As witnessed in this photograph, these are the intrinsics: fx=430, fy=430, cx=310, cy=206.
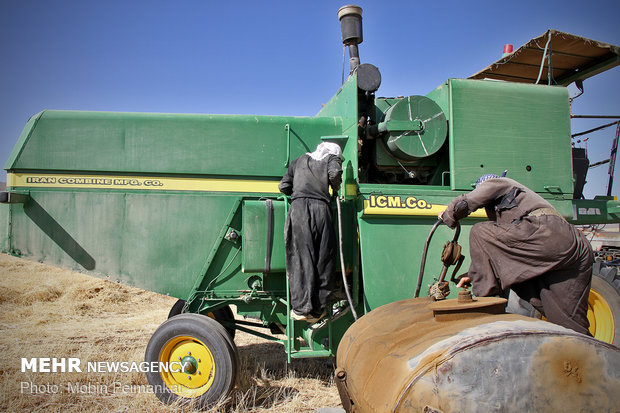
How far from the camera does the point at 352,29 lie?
500cm

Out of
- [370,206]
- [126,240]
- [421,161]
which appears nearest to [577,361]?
[370,206]

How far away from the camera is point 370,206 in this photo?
3891mm

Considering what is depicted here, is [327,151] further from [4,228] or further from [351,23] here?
[4,228]

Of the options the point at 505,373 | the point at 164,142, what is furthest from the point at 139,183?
the point at 505,373

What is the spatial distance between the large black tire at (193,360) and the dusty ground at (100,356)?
14 cm

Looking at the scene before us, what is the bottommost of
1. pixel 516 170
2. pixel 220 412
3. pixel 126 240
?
pixel 220 412

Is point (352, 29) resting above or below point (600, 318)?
above

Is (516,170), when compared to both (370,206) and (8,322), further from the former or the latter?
(8,322)

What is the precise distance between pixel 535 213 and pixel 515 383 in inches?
57.2

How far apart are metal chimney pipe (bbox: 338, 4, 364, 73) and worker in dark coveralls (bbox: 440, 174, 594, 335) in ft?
8.32

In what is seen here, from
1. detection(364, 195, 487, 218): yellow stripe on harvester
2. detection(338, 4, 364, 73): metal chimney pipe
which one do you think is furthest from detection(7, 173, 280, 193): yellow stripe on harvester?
detection(338, 4, 364, 73): metal chimney pipe

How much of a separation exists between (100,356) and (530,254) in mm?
4743

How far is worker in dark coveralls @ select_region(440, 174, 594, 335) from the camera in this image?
2791mm

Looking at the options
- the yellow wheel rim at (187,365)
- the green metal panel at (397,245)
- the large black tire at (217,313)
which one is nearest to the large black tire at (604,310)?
the green metal panel at (397,245)
